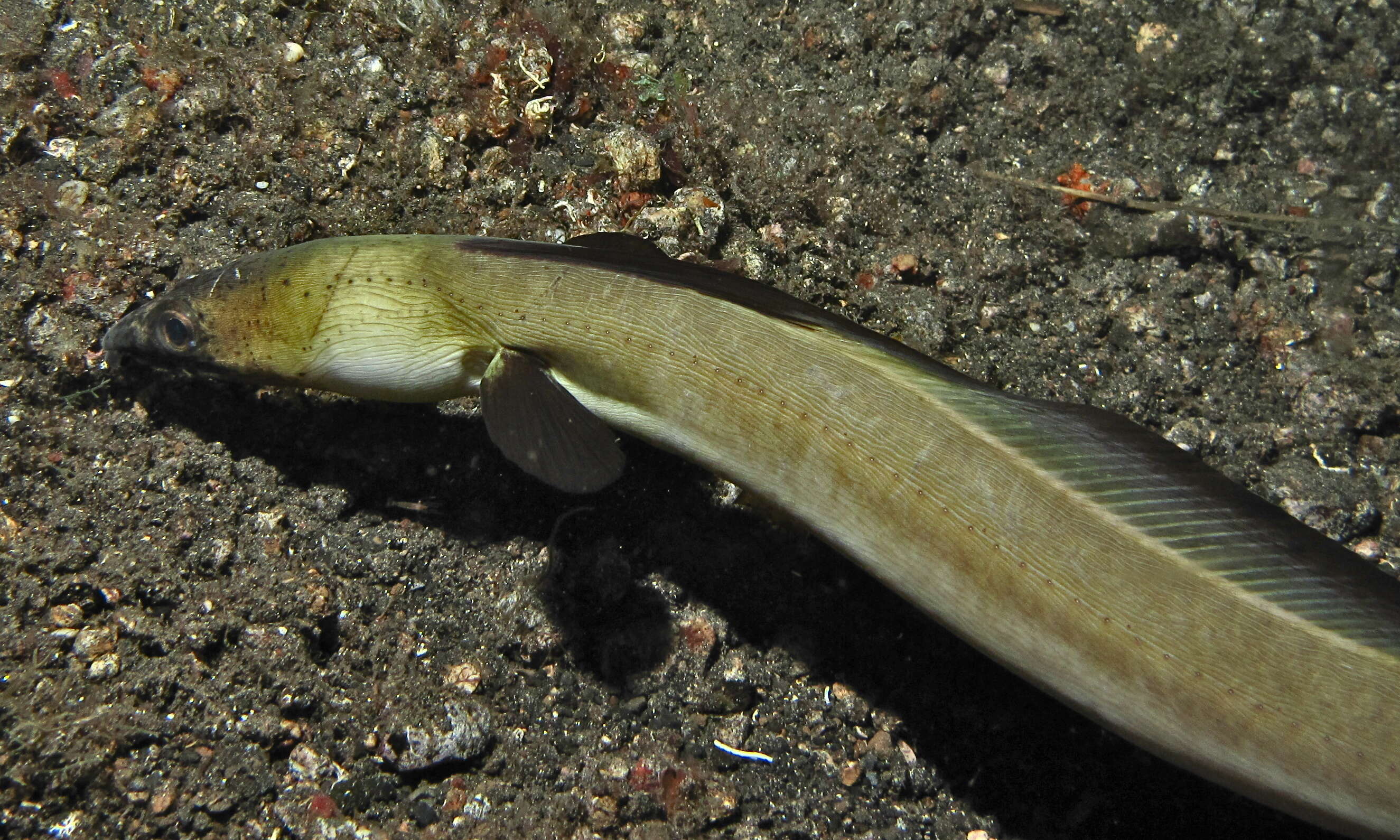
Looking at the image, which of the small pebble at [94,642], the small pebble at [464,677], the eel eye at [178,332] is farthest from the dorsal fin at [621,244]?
the small pebble at [94,642]

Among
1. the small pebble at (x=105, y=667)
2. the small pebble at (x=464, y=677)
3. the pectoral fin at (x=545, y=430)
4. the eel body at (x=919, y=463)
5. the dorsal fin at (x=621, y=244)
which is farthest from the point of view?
the small pebble at (x=464, y=677)

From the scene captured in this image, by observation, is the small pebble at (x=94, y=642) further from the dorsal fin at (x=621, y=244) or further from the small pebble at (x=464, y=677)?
the dorsal fin at (x=621, y=244)

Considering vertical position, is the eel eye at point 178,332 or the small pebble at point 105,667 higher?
the eel eye at point 178,332

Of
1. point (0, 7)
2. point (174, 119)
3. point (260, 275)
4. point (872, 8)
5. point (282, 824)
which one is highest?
point (872, 8)

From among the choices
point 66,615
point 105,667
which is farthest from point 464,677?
point 66,615

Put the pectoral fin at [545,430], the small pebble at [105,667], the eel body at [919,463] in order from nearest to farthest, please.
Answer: the eel body at [919,463]
the pectoral fin at [545,430]
the small pebble at [105,667]

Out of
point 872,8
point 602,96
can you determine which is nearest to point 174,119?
point 602,96

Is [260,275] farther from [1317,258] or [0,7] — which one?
[1317,258]

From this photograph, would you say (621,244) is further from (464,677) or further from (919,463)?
(464,677)
